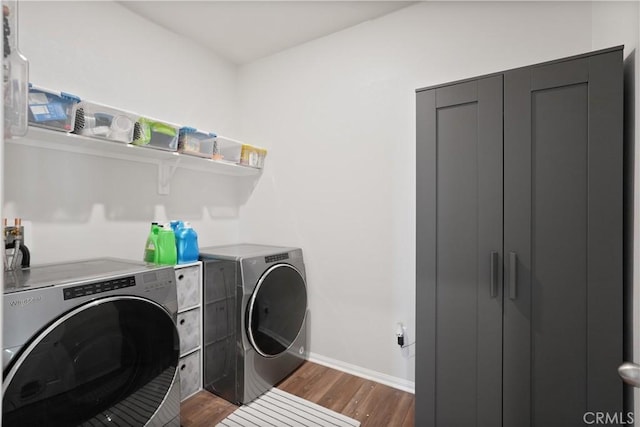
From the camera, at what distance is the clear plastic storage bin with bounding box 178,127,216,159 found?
2.16m

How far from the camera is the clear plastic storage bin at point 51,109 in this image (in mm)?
1498

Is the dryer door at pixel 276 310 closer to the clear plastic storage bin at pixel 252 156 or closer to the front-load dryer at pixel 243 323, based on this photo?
the front-load dryer at pixel 243 323

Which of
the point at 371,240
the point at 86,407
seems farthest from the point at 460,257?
the point at 86,407

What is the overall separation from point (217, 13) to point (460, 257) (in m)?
2.31

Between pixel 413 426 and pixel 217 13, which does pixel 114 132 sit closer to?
pixel 217 13

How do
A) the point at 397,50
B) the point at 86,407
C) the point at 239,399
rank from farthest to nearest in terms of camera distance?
1. the point at 397,50
2. the point at 239,399
3. the point at 86,407

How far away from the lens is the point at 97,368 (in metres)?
1.34

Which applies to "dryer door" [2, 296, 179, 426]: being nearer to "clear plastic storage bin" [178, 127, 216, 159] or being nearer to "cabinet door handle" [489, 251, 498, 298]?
"clear plastic storage bin" [178, 127, 216, 159]

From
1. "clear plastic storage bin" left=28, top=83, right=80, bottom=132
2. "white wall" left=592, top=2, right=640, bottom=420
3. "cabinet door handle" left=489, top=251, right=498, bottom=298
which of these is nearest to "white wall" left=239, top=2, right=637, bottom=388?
"white wall" left=592, top=2, right=640, bottom=420

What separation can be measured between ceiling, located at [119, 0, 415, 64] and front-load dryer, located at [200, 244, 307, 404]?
1720 mm

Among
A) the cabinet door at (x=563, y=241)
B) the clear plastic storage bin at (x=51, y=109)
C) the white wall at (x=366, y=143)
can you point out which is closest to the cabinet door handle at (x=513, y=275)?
the cabinet door at (x=563, y=241)

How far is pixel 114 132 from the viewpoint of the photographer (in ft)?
5.95

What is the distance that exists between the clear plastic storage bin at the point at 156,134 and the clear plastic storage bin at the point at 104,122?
1.7 inches

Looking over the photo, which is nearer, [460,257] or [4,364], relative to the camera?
[4,364]
